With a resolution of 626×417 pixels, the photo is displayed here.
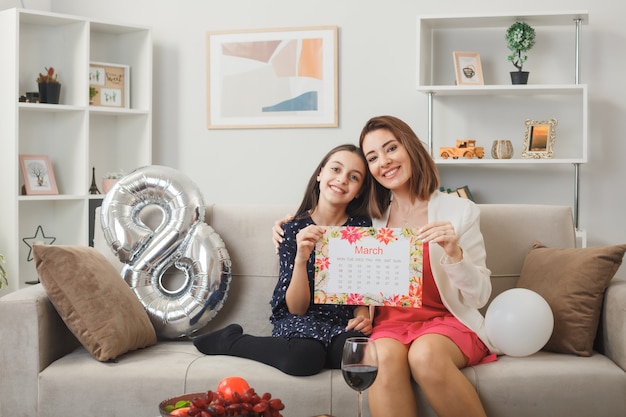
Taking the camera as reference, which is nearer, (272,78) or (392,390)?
(392,390)

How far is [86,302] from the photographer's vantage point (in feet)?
7.75

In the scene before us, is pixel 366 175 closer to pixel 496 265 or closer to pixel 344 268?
pixel 344 268

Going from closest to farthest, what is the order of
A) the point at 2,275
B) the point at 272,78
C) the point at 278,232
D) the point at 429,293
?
1. the point at 429,293
2. the point at 278,232
3. the point at 2,275
4. the point at 272,78

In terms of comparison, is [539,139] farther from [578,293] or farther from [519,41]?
[578,293]

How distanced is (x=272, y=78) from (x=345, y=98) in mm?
431

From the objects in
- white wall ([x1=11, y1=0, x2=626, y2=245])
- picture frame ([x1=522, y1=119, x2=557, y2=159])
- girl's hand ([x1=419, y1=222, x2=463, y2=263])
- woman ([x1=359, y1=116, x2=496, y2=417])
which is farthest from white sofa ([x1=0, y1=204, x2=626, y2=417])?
white wall ([x1=11, y1=0, x2=626, y2=245])

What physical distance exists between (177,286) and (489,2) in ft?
7.84

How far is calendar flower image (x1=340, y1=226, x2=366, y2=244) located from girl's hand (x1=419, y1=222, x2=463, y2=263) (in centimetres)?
19

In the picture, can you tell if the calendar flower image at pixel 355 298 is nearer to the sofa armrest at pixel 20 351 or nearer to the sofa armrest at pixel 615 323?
the sofa armrest at pixel 615 323

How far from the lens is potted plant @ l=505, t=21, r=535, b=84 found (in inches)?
154

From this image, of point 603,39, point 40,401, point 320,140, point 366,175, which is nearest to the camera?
point 40,401

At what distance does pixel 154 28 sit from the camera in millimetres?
4598

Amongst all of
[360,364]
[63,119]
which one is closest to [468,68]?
[63,119]

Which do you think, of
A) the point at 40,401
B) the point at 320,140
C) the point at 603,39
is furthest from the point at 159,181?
the point at 603,39
